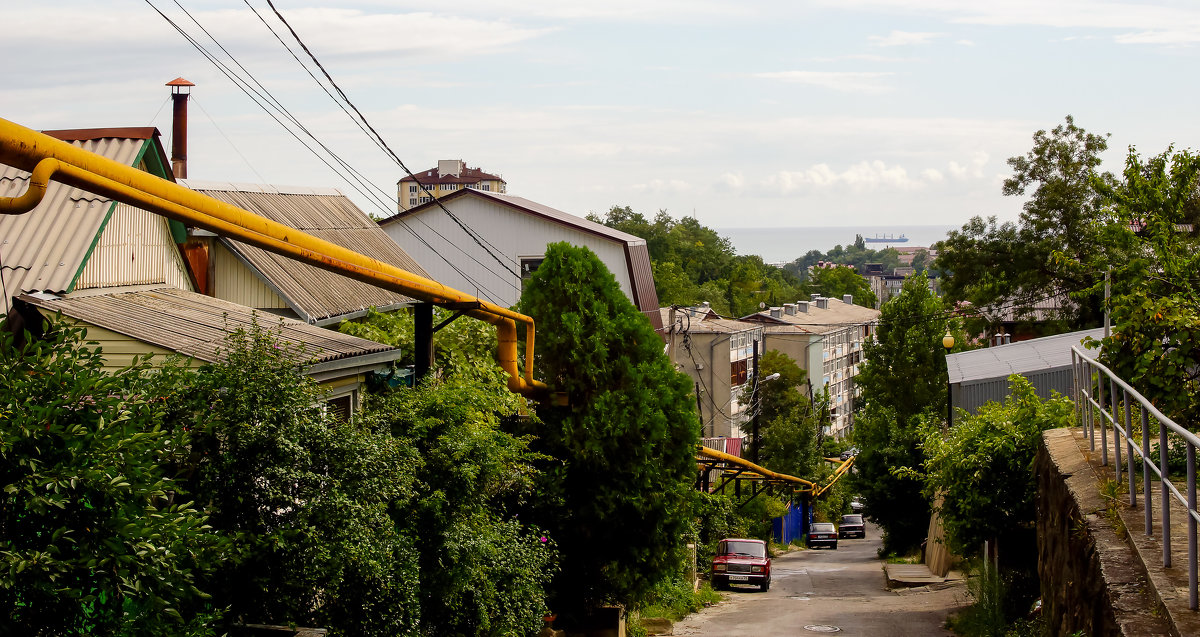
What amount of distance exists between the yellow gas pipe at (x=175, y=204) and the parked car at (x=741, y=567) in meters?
18.1

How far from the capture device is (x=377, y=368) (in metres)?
11.8

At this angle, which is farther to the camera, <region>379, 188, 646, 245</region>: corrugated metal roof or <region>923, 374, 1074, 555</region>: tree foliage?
<region>379, 188, 646, 245</region>: corrugated metal roof

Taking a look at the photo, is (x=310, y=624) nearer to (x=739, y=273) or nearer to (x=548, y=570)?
(x=548, y=570)

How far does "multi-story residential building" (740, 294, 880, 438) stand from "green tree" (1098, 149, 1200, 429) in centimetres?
6647

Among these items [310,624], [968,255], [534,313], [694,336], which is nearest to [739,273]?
[694,336]

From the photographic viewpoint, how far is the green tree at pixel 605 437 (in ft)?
47.3

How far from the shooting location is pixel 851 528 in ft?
209

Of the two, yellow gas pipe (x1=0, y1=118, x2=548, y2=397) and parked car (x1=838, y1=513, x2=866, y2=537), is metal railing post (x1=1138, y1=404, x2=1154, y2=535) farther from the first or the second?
parked car (x1=838, y1=513, x2=866, y2=537)

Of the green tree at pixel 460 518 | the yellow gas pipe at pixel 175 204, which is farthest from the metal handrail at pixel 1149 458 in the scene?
the yellow gas pipe at pixel 175 204

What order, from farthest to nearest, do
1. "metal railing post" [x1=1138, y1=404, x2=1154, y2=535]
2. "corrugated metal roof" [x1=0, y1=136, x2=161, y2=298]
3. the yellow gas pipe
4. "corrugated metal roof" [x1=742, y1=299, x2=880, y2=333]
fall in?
"corrugated metal roof" [x1=742, y1=299, x2=880, y2=333] → "corrugated metal roof" [x1=0, y1=136, x2=161, y2=298] → the yellow gas pipe → "metal railing post" [x1=1138, y1=404, x2=1154, y2=535]

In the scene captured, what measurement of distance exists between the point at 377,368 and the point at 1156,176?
805 cm

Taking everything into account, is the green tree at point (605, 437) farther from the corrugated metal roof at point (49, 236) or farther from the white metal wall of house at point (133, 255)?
the corrugated metal roof at point (49, 236)

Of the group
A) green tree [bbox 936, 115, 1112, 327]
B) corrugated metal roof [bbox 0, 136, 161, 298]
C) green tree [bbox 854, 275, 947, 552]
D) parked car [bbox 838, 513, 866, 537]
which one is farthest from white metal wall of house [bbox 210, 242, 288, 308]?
parked car [bbox 838, 513, 866, 537]

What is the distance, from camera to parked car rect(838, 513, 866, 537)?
208ft
